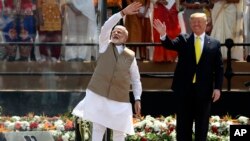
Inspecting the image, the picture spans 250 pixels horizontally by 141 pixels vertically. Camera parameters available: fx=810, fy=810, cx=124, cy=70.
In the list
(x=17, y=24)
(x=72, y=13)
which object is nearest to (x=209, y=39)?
(x=72, y=13)

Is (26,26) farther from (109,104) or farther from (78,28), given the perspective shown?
(109,104)

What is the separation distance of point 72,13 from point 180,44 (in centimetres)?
143

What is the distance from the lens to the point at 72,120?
968 centimetres

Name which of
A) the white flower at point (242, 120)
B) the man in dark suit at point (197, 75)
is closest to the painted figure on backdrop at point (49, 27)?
the man in dark suit at point (197, 75)

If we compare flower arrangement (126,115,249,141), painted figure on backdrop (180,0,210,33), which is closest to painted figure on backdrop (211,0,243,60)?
painted figure on backdrop (180,0,210,33)

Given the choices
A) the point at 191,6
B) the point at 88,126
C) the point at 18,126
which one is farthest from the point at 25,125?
the point at 191,6

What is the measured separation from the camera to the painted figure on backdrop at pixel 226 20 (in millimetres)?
14477

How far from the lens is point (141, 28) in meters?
14.4

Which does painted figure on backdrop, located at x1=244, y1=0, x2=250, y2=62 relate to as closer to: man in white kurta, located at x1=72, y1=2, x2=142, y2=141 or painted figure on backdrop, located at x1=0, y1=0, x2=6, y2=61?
man in white kurta, located at x1=72, y1=2, x2=142, y2=141

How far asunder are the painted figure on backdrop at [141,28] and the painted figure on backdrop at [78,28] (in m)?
4.64

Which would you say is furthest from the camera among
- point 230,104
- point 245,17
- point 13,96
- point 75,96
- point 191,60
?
point 245,17

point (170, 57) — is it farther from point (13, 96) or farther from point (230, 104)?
point (13, 96)

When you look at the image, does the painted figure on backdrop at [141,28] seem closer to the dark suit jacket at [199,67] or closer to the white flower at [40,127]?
the dark suit jacket at [199,67]

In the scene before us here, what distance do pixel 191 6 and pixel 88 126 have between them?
5.11 m
